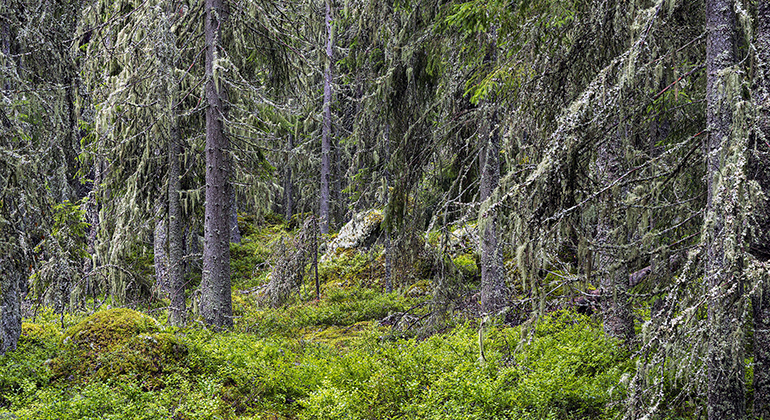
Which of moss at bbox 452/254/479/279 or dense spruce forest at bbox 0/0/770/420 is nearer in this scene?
dense spruce forest at bbox 0/0/770/420

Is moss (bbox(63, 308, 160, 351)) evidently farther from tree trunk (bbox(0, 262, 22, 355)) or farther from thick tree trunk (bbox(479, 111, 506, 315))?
thick tree trunk (bbox(479, 111, 506, 315))

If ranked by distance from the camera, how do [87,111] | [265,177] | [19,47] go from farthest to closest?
[87,111] < [265,177] < [19,47]

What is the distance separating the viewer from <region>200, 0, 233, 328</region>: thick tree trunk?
8.54 metres

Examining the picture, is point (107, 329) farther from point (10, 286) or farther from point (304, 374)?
point (304, 374)

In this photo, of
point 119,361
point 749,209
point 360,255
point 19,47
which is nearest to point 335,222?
point 360,255

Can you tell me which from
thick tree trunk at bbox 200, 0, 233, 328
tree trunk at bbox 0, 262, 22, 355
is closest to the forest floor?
tree trunk at bbox 0, 262, 22, 355

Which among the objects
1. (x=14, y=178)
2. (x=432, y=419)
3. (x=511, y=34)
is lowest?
(x=432, y=419)

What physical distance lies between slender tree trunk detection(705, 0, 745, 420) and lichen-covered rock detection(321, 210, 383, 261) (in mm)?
12194

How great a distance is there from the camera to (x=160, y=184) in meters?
10.6

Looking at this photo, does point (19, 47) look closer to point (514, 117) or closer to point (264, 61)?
point (264, 61)

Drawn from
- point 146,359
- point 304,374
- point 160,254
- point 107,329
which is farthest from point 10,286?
point 160,254

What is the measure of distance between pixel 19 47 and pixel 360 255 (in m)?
10.0

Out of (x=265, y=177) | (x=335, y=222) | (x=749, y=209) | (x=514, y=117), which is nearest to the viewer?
(x=749, y=209)

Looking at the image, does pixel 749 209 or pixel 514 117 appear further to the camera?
pixel 514 117
